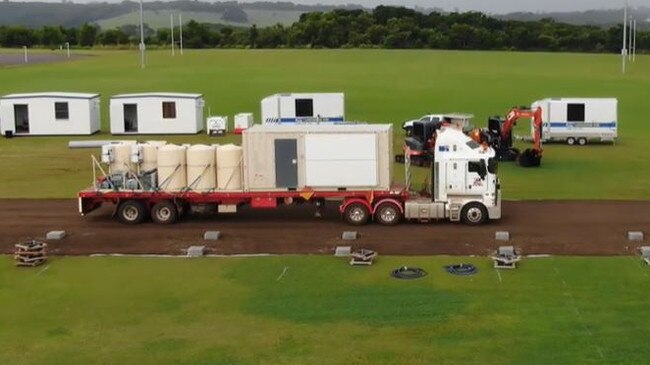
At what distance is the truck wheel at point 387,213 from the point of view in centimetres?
2791

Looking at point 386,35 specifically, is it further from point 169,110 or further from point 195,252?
point 195,252

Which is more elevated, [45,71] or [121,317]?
[45,71]

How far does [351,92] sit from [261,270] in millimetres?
55632

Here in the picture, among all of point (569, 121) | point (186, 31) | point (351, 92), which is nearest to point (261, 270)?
point (569, 121)

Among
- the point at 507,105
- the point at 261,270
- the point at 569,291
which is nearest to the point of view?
the point at 569,291

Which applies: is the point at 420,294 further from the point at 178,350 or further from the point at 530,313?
the point at 178,350

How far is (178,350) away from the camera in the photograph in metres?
17.1

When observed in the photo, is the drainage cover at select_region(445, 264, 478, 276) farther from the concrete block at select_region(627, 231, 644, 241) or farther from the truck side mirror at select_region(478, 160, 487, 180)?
the truck side mirror at select_region(478, 160, 487, 180)

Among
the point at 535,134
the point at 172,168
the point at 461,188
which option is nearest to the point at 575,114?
the point at 535,134

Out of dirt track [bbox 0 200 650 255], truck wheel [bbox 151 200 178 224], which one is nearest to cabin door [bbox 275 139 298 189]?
dirt track [bbox 0 200 650 255]

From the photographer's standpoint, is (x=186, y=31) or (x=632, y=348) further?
(x=186, y=31)

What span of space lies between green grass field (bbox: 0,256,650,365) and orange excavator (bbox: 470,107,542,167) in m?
17.4

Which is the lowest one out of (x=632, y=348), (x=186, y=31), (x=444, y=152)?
(x=632, y=348)

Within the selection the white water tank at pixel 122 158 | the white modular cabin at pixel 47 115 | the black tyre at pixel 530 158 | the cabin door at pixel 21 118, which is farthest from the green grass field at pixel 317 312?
the cabin door at pixel 21 118
